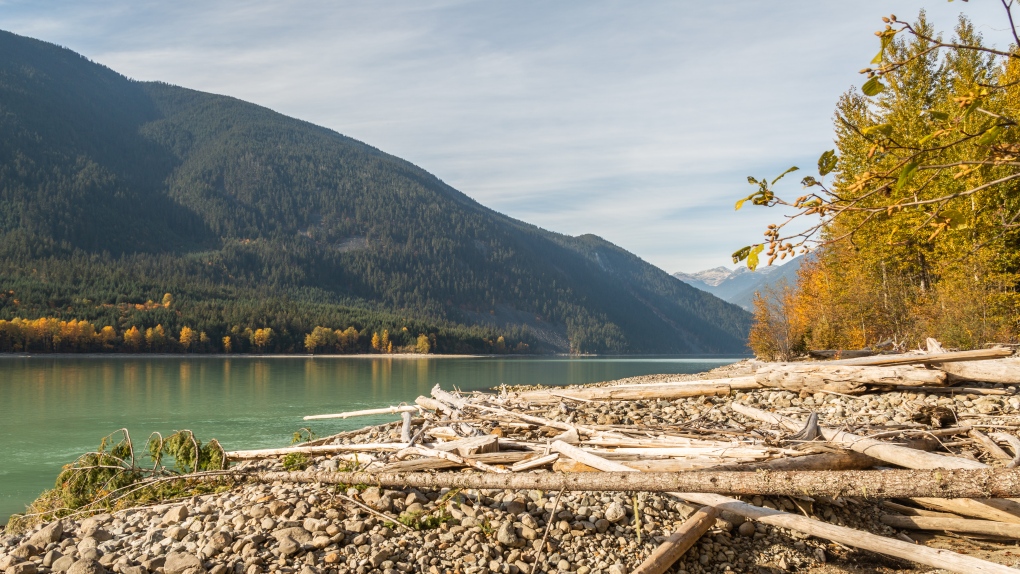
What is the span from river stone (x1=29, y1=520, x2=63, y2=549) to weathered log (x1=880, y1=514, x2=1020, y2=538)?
9.64 meters

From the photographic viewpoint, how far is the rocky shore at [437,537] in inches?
259

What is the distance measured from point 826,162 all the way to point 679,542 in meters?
4.80

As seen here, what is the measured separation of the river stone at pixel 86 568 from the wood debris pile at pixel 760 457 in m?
2.29

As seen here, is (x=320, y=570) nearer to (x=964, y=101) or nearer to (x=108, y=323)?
(x=964, y=101)

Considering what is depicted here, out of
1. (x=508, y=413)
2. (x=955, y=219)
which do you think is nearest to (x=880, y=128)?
(x=955, y=219)

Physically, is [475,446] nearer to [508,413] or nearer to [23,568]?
[508,413]

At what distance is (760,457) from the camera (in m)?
7.36

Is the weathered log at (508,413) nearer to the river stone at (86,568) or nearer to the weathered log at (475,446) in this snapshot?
the weathered log at (475,446)

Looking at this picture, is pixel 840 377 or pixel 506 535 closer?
pixel 506 535

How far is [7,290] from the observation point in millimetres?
127000

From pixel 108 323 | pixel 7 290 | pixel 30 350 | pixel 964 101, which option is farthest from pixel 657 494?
pixel 7 290

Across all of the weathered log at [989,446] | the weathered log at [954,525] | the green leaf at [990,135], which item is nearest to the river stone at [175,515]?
the weathered log at [954,525]

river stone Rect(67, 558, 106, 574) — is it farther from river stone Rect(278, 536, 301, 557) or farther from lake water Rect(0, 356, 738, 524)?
lake water Rect(0, 356, 738, 524)

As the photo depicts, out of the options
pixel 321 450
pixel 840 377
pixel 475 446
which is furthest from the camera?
pixel 840 377
